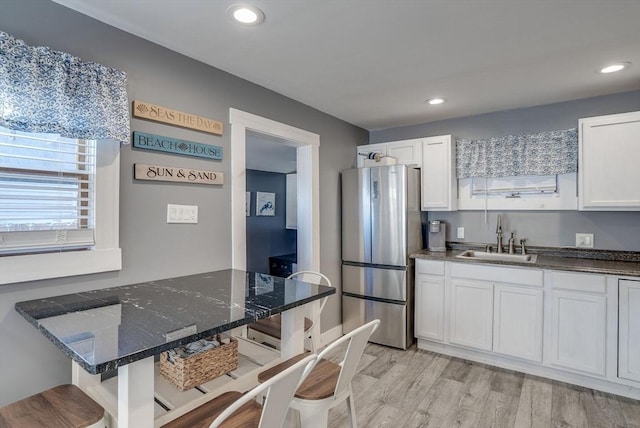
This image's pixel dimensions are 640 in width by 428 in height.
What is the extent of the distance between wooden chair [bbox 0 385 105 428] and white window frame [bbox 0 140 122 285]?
56 centimetres

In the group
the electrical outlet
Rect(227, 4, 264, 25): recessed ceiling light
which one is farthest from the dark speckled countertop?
the electrical outlet

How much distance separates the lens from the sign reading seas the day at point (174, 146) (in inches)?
74.9

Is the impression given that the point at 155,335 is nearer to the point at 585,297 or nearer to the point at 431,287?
the point at 431,287

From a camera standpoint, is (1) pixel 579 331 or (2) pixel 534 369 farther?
(2) pixel 534 369

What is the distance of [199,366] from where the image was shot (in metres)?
1.37

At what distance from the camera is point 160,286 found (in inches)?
71.1

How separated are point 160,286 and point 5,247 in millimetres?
664

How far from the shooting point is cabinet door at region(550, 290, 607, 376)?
7.91ft

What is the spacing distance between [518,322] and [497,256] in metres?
0.67

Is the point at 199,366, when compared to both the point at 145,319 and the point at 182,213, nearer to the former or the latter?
the point at 145,319

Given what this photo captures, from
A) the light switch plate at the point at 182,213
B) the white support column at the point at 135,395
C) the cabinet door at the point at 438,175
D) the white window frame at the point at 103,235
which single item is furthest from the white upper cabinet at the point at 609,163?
the white window frame at the point at 103,235

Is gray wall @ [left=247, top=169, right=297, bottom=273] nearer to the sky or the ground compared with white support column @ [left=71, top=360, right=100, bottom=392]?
nearer to the sky

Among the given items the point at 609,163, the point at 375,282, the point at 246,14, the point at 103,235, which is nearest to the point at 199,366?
the point at 103,235

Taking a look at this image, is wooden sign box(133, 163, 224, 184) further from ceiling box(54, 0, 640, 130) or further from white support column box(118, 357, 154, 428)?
white support column box(118, 357, 154, 428)
